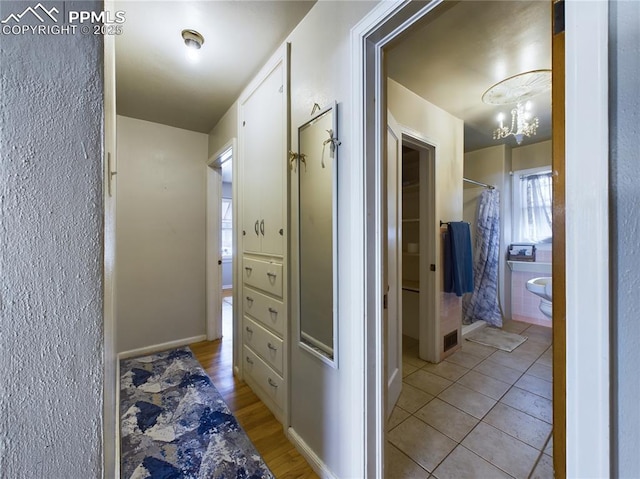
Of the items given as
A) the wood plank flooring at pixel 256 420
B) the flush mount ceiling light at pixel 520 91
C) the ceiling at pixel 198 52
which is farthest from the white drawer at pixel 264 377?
the flush mount ceiling light at pixel 520 91

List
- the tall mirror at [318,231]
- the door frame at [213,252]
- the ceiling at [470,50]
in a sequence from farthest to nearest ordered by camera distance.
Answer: the door frame at [213,252]
the ceiling at [470,50]
the tall mirror at [318,231]

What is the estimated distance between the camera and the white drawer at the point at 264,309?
168 centimetres

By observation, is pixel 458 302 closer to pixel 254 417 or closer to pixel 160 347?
pixel 254 417

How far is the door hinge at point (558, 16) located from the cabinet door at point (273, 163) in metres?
1.24

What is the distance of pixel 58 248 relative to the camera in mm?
417

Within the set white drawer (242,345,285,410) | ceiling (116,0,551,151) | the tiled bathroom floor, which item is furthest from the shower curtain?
white drawer (242,345,285,410)

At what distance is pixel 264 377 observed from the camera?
74.0 inches

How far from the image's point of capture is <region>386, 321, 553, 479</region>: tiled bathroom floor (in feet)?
4.55

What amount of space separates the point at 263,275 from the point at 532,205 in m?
3.74

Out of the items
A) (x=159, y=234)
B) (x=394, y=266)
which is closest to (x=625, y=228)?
(x=394, y=266)

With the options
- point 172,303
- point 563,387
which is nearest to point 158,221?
point 172,303

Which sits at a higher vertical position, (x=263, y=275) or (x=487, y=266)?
(x=263, y=275)

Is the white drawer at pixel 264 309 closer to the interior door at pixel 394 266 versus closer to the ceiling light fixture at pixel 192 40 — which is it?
the interior door at pixel 394 266

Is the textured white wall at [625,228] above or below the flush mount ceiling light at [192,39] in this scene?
below
